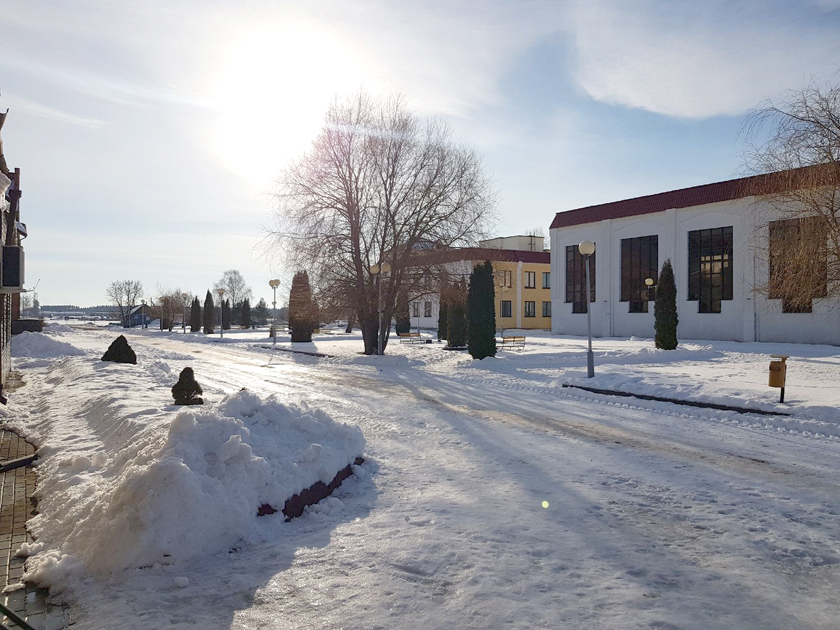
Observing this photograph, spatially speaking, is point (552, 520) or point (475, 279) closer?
point (552, 520)

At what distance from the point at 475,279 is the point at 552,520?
17560 millimetres

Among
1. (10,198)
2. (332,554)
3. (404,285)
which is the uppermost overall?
(10,198)

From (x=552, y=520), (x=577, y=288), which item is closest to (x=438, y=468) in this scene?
(x=552, y=520)

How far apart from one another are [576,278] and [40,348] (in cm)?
Result: 3465

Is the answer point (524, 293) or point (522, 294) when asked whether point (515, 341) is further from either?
point (524, 293)

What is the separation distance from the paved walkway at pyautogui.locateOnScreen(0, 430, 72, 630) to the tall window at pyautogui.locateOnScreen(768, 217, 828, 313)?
48.1 feet

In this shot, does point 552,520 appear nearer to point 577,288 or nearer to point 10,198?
point 10,198

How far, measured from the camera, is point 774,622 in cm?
346

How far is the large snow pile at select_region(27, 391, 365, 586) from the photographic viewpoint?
4328mm

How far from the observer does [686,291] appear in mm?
37688

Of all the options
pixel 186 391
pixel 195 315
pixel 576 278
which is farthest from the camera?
pixel 195 315

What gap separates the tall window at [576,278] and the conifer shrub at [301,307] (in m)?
20.3

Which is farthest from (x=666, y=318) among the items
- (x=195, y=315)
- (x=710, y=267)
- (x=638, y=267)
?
(x=195, y=315)

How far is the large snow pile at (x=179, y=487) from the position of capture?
4.33 metres
